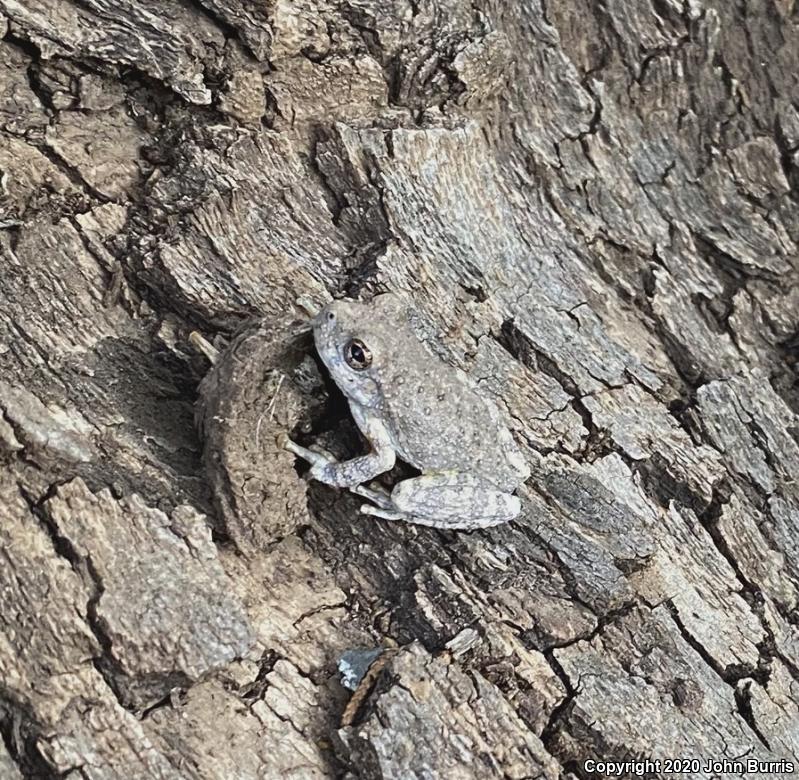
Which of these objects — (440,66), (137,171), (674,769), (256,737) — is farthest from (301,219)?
(674,769)

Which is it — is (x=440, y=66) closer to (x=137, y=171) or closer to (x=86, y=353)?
(x=137, y=171)

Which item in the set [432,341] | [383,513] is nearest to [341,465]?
[383,513]

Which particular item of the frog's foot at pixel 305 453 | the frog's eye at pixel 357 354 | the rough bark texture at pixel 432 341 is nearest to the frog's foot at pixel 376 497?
the rough bark texture at pixel 432 341

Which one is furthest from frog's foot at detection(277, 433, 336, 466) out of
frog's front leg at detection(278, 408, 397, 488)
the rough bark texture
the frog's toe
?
the frog's toe

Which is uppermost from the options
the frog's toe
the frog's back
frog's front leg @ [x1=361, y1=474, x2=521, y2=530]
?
the frog's back

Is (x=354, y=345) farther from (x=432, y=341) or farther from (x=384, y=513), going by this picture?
(x=384, y=513)

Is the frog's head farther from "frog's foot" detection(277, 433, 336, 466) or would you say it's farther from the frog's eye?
"frog's foot" detection(277, 433, 336, 466)

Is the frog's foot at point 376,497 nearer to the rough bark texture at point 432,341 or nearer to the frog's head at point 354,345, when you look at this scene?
the rough bark texture at point 432,341
